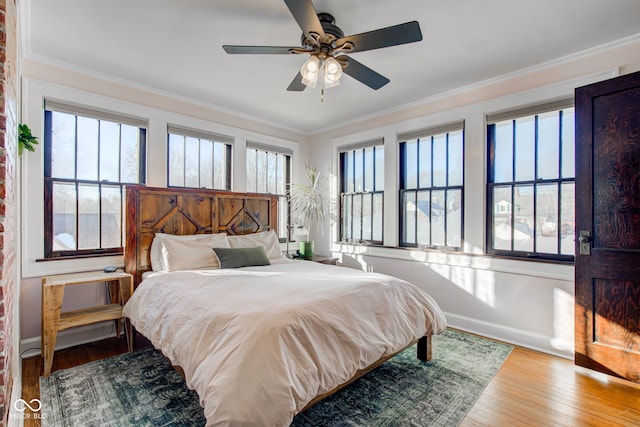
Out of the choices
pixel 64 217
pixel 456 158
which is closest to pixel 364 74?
pixel 456 158

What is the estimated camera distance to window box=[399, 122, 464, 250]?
3.63 meters

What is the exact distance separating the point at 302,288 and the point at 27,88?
2.98 meters

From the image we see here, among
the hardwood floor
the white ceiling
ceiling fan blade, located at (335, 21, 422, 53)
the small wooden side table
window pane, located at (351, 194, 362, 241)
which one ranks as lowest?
the hardwood floor

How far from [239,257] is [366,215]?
2.02 m

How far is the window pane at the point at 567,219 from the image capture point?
2879mm

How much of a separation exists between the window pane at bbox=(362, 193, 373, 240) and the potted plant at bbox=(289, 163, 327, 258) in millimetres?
647

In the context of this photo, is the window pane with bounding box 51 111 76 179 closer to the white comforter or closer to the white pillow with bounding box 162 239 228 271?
the white pillow with bounding box 162 239 228 271

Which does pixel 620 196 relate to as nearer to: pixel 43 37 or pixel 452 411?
pixel 452 411

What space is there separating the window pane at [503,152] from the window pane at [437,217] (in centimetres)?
63

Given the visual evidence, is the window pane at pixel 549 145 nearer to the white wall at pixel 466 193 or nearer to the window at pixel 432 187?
the white wall at pixel 466 193

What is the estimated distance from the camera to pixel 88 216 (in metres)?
3.17

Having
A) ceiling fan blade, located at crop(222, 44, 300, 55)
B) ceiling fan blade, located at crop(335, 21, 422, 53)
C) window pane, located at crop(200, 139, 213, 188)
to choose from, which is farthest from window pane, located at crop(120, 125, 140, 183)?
ceiling fan blade, located at crop(335, 21, 422, 53)

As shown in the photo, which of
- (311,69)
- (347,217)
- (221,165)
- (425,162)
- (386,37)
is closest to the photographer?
(386,37)

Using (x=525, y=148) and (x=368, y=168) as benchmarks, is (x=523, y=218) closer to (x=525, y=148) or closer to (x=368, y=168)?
(x=525, y=148)
